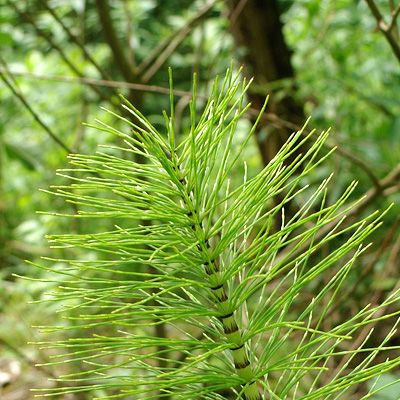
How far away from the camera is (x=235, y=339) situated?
0.86m

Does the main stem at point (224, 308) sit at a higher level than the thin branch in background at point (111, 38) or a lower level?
lower

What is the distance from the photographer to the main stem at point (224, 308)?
2.72 feet

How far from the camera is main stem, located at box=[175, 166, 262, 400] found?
830 mm

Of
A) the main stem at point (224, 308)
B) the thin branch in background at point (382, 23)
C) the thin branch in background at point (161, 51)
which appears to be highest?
the thin branch in background at point (161, 51)

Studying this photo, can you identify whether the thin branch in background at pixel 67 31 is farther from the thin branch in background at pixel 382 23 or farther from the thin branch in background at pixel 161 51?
the thin branch in background at pixel 382 23

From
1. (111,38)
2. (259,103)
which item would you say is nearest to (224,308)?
(111,38)

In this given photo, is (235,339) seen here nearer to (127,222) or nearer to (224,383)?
(224,383)

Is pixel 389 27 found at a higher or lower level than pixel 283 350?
higher

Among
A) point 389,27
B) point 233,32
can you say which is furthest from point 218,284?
point 233,32

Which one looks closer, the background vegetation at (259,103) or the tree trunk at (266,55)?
the background vegetation at (259,103)

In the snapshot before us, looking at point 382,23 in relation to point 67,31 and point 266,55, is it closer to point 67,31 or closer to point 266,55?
point 67,31

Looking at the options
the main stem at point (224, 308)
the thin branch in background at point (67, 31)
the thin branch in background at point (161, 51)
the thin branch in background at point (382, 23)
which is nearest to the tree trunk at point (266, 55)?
the thin branch in background at point (161, 51)

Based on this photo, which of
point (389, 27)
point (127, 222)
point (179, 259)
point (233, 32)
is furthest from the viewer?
point (127, 222)

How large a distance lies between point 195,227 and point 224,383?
0.70ft
